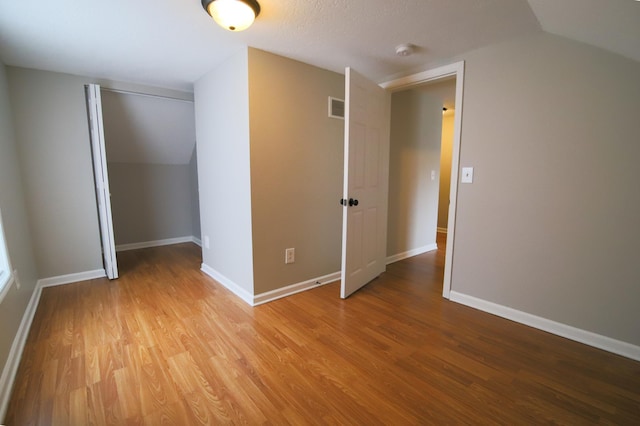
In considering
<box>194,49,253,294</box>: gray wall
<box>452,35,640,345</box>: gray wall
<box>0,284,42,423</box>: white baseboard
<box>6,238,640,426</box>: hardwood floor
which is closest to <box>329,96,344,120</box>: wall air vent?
<box>194,49,253,294</box>: gray wall

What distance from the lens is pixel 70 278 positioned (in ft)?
10.0

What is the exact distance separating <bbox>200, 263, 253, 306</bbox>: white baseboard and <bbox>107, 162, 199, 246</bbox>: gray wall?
167cm

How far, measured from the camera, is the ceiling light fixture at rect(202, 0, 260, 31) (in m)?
1.60

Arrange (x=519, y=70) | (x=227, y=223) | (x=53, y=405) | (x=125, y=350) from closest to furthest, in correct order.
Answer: (x=53, y=405) → (x=125, y=350) → (x=519, y=70) → (x=227, y=223)

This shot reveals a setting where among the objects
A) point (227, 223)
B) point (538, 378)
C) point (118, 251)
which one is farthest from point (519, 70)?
point (118, 251)

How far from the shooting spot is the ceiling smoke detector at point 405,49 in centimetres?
223

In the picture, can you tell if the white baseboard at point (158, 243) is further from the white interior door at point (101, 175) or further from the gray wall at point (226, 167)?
the gray wall at point (226, 167)

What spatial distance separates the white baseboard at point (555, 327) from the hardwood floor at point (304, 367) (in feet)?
0.23

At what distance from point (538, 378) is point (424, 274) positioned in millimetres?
1709

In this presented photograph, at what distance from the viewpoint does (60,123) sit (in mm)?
2881

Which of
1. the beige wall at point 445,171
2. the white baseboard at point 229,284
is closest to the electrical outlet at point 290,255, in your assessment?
the white baseboard at point 229,284

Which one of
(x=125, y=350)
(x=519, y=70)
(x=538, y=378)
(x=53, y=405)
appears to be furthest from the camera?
(x=519, y=70)

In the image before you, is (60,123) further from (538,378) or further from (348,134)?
(538,378)

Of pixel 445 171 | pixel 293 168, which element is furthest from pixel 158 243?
pixel 445 171
